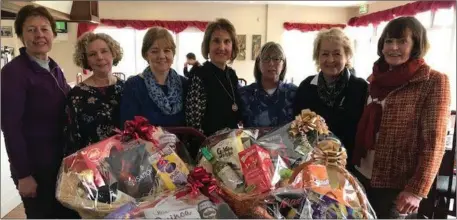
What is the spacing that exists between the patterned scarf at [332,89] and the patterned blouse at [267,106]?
0.44 ft

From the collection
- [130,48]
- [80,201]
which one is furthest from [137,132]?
[130,48]

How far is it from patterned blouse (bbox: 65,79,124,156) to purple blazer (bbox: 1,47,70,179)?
79mm

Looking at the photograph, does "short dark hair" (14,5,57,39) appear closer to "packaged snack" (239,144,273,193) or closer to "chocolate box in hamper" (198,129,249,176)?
"chocolate box in hamper" (198,129,249,176)

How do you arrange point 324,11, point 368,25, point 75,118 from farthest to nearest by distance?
point 324,11
point 368,25
point 75,118

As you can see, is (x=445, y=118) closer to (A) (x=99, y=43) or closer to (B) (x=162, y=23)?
(A) (x=99, y=43)

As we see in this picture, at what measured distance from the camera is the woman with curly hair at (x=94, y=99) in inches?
52.9

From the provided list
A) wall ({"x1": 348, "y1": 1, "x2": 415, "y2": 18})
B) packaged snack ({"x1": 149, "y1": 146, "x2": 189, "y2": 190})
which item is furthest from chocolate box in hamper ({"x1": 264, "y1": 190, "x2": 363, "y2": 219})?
wall ({"x1": 348, "y1": 1, "x2": 415, "y2": 18})

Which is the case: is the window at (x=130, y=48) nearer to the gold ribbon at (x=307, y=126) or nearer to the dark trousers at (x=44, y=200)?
the dark trousers at (x=44, y=200)

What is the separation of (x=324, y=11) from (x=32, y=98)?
6.97 metres

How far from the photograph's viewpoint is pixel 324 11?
739 centimetres

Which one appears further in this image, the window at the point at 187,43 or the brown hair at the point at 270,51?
the window at the point at 187,43

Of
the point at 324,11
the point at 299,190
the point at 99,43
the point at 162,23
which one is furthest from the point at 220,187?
the point at 324,11

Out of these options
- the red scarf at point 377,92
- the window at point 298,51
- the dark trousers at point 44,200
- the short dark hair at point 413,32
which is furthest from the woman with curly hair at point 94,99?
the window at point 298,51

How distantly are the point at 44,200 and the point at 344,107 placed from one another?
130cm
